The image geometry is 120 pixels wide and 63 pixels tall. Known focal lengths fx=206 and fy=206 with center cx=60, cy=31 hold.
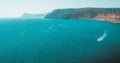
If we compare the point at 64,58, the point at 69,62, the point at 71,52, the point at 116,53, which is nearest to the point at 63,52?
the point at 71,52

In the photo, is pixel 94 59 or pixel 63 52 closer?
pixel 94 59

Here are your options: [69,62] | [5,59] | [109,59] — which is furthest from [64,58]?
[5,59]

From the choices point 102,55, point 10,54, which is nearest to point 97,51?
point 102,55

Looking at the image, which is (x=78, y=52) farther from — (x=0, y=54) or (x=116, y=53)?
(x=0, y=54)

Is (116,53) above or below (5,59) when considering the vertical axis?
below

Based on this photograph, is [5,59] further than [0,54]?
No

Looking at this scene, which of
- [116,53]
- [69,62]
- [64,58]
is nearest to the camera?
[69,62]

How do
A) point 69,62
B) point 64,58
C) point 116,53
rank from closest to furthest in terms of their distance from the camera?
point 69,62 < point 64,58 < point 116,53
